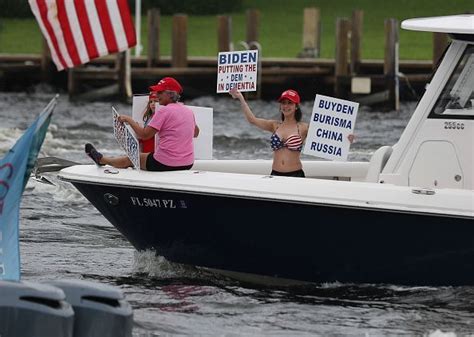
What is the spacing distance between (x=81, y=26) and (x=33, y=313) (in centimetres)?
312

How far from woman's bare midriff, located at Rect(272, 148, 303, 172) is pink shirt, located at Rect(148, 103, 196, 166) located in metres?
0.85

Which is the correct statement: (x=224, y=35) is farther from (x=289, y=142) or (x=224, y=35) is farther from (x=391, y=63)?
(x=289, y=142)

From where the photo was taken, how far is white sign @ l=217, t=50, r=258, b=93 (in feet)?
45.3

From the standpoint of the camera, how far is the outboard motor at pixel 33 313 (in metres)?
9.28

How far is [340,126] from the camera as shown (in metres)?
13.9

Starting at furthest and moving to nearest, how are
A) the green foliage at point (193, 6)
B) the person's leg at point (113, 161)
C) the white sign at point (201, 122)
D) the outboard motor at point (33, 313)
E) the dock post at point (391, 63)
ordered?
the green foliage at point (193, 6) → the dock post at point (391, 63) → the white sign at point (201, 122) → the person's leg at point (113, 161) → the outboard motor at point (33, 313)

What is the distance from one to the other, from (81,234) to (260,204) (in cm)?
449

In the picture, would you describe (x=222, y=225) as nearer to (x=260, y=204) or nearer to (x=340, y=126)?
(x=260, y=204)

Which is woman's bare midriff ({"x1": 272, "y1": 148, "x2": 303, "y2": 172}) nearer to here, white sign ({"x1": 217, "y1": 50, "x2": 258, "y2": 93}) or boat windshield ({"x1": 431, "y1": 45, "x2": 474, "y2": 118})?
white sign ({"x1": 217, "y1": 50, "x2": 258, "y2": 93})

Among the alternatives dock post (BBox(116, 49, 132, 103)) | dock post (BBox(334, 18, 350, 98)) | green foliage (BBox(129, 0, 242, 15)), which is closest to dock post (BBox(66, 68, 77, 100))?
dock post (BBox(116, 49, 132, 103))

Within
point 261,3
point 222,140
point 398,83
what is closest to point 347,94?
point 398,83

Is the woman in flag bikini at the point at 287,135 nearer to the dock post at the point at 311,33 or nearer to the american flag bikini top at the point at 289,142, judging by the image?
the american flag bikini top at the point at 289,142

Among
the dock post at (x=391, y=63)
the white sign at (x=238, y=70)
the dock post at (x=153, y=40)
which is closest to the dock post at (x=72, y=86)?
the dock post at (x=153, y=40)

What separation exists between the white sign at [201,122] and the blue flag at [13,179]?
350 cm
